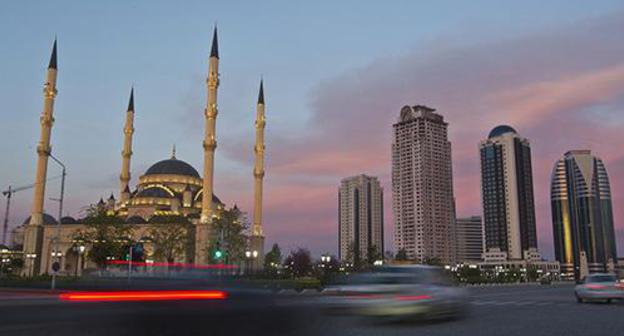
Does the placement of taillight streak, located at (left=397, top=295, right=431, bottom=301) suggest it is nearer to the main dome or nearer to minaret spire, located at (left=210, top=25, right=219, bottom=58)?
minaret spire, located at (left=210, top=25, right=219, bottom=58)

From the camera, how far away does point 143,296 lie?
734 centimetres

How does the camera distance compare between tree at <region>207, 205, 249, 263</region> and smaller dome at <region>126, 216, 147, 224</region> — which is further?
smaller dome at <region>126, 216, 147, 224</region>

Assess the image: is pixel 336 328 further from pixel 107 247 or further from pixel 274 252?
pixel 274 252

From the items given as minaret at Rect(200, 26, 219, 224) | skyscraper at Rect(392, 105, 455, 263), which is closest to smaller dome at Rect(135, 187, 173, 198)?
minaret at Rect(200, 26, 219, 224)

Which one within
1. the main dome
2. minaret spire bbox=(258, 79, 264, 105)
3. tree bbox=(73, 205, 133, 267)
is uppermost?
minaret spire bbox=(258, 79, 264, 105)

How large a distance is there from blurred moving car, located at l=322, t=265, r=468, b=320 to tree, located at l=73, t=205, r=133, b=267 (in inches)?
2005

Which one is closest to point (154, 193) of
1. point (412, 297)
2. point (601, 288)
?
point (601, 288)

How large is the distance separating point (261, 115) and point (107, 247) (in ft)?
108

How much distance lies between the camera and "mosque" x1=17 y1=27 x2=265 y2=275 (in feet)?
246

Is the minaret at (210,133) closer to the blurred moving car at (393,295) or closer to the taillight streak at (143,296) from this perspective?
the blurred moving car at (393,295)

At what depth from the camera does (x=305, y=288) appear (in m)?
46.9

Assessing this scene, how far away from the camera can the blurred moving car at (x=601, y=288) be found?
2230cm

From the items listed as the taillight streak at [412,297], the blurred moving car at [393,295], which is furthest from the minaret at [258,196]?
the taillight streak at [412,297]

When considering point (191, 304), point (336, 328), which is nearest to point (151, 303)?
point (191, 304)
